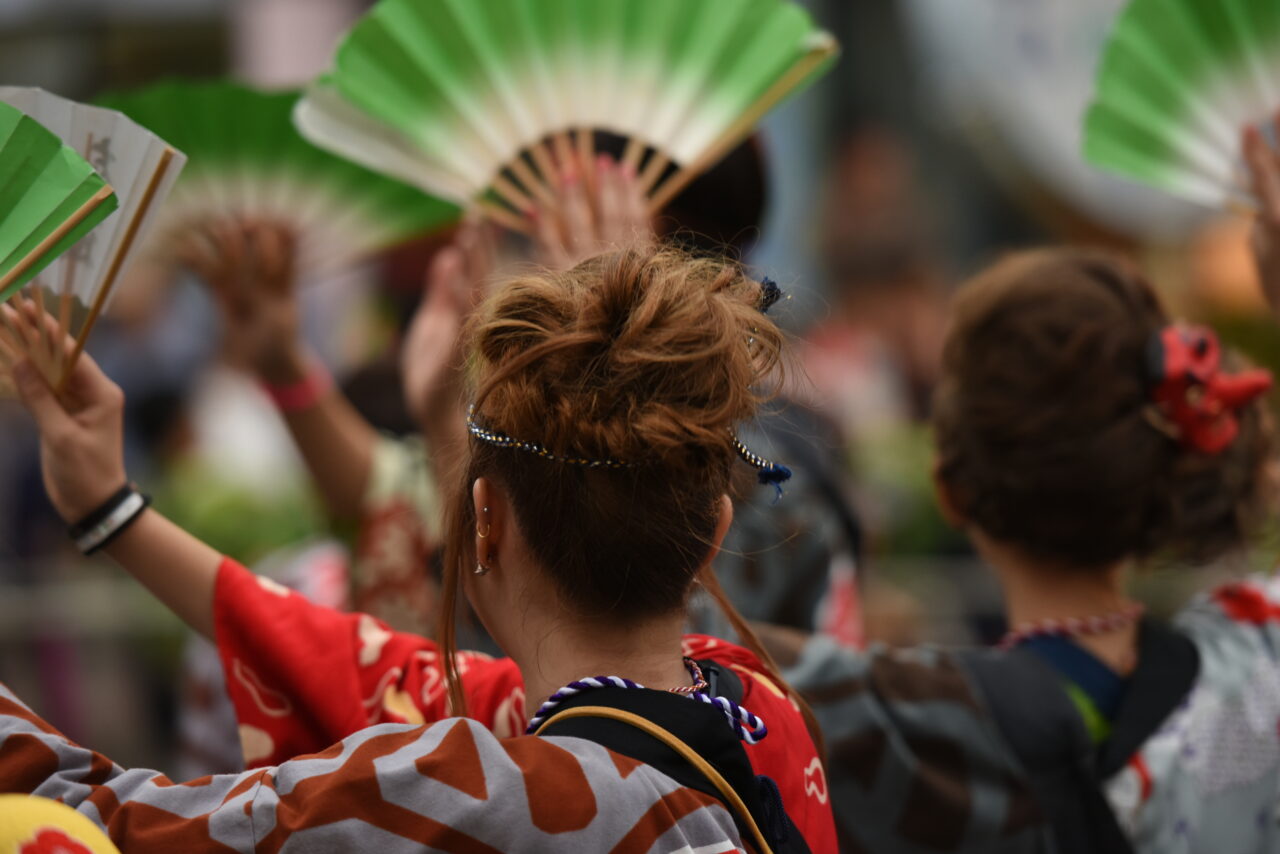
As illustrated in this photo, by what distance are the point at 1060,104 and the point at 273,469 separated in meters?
3.25

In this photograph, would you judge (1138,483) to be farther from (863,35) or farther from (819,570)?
(863,35)

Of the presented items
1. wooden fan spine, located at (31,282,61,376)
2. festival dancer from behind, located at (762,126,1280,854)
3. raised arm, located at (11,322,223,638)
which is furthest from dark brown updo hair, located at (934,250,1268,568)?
wooden fan spine, located at (31,282,61,376)

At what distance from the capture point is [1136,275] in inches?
78.8

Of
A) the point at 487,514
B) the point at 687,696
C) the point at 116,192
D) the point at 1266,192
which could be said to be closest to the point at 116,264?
the point at 116,192

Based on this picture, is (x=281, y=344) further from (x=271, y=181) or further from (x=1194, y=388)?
(x=1194, y=388)

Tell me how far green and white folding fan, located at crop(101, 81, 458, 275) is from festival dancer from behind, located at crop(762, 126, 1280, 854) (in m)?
0.91

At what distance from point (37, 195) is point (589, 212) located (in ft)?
2.46

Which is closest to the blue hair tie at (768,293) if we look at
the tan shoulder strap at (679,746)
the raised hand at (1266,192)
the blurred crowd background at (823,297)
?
the tan shoulder strap at (679,746)

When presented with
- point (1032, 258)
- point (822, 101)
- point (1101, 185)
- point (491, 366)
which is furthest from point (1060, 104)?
point (491, 366)

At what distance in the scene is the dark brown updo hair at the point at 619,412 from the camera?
1265 mm

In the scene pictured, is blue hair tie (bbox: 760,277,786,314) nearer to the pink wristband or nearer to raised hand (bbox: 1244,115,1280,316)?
raised hand (bbox: 1244,115,1280,316)

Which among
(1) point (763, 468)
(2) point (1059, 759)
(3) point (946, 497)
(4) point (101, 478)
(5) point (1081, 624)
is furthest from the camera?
(3) point (946, 497)

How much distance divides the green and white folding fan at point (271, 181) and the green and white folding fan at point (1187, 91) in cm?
103

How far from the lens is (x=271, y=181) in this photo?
2.21 m
